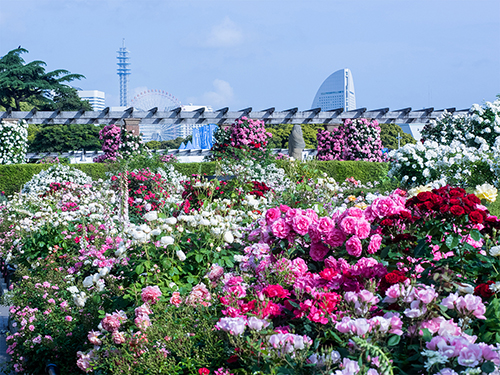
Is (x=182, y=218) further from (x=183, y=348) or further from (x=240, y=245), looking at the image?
(x=183, y=348)

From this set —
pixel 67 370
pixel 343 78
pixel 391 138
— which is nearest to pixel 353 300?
pixel 67 370

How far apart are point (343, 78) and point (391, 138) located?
108012mm

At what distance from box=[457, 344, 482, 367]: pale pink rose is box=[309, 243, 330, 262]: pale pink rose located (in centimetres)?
113

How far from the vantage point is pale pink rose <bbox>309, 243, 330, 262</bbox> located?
267 cm

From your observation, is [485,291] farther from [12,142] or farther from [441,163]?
[12,142]

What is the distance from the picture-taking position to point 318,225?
2.61 meters

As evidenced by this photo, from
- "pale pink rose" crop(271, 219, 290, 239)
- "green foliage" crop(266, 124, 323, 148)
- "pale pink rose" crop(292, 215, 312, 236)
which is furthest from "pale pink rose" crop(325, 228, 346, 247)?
"green foliage" crop(266, 124, 323, 148)

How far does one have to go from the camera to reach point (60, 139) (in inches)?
1234

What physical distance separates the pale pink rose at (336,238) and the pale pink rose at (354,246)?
0.06 m

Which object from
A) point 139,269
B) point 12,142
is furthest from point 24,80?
point 139,269

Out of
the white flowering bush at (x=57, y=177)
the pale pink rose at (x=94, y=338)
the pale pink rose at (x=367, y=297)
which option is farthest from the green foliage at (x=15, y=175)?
the pale pink rose at (x=367, y=297)

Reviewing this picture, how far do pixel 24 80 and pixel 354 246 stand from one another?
31.4m

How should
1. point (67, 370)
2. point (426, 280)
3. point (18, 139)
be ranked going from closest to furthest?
point (426, 280) < point (67, 370) < point (18, 139)

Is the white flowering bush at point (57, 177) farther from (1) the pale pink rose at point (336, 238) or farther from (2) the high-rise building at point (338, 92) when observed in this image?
(2) the high-rise building at point (338, 92)
